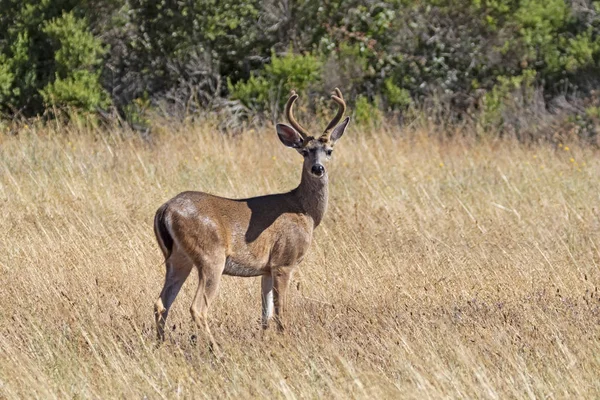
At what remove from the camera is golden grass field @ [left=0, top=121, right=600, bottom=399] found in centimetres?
524

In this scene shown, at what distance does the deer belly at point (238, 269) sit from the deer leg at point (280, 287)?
4.6 inches

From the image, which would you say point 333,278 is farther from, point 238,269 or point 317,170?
point 238,269

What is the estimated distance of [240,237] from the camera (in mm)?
6695

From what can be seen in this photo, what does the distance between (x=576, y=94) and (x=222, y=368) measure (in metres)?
13.1

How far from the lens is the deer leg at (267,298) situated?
6.66m

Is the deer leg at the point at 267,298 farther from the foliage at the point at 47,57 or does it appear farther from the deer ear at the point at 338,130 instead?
the foliage at the point at 47,57

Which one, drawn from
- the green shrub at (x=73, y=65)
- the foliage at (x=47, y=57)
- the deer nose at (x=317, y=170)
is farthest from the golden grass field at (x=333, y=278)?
the foliage at (x=47, y=57)

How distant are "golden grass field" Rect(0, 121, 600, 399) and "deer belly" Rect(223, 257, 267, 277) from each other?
27 cm

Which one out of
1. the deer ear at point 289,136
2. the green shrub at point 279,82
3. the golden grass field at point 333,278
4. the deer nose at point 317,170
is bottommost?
the green shrub at point 279,82

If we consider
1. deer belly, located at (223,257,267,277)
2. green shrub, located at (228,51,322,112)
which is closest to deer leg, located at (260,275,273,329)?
deer belly, located at (223,257,267,277)

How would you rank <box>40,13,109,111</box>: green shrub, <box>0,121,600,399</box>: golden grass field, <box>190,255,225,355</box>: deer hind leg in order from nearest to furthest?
1. <box>0,121,600,399</box>: golden grass field
2. <box>190,255,225,355</box>: deer hind leg
3. <box>40,13,109,111</box>: green shrub

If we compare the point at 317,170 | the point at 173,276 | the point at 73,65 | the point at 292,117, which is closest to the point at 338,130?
the point at 292,117

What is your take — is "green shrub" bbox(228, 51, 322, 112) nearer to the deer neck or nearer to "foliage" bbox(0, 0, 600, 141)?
"foliage" bbox(0, 0, 600, 141)

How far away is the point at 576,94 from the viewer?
1733 centimetres
